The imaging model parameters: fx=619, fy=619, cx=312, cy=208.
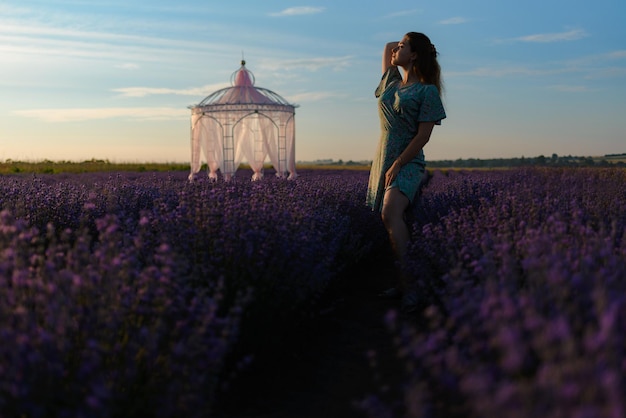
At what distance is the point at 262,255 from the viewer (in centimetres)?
281

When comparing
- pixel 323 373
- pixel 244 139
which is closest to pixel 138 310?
pixel 323 373

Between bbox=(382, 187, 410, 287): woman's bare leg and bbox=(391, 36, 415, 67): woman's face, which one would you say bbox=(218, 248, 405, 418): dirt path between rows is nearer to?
bbox=(382, 187, 410, 287): woman's bare leg

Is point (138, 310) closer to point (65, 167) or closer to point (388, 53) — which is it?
point (388, 53)

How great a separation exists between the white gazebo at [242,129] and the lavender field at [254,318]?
10.2 metres

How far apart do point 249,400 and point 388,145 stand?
6.38ft

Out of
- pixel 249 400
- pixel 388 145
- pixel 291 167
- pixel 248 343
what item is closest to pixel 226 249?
pixel 248 343

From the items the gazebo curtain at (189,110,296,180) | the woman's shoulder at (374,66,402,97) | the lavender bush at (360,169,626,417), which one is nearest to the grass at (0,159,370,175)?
the gazebo curtain at (189,110,296,180)

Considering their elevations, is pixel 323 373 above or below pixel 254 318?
below

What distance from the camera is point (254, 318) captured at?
2.74m

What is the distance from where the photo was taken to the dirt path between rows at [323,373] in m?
2.62

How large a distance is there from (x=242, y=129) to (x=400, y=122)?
438 inches

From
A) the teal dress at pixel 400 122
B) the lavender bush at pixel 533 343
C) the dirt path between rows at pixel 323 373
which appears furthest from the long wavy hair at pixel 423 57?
the dirt path between rows at pixel 323 373

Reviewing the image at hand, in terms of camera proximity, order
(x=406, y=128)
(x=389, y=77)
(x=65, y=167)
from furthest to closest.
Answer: (x=65, y=167) < (x=389, y=77) < (x=406, y=128)

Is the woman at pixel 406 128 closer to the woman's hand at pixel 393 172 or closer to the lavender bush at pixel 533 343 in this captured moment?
the woman's hand at pixel 393 172
